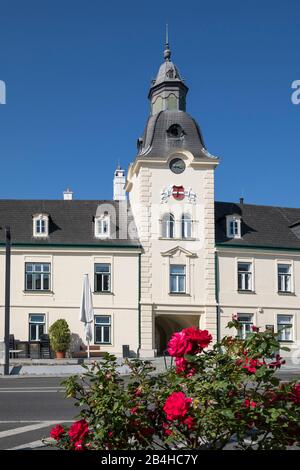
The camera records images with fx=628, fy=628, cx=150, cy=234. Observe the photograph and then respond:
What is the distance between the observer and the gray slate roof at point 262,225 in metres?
32.5

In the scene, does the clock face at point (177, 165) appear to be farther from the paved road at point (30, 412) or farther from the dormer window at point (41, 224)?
the paved road at point (30, 412)

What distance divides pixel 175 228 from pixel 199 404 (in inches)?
1040

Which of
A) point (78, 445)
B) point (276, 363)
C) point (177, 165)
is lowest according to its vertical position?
point (78, 445)

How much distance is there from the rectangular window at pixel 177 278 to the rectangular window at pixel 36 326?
644cm

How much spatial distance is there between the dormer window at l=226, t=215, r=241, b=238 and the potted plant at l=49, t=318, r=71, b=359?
982cm

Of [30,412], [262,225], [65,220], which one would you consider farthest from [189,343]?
[262,225]

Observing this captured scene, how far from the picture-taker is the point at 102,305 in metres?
30.3

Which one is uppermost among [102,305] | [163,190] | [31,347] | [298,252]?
[163,190]

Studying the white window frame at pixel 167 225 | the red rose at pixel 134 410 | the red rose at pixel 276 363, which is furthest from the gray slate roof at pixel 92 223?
the red rose at pixel 134 410

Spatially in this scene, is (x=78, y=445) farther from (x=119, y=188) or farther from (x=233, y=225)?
(x=119, y=188)

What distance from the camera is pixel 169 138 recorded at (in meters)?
31.9
